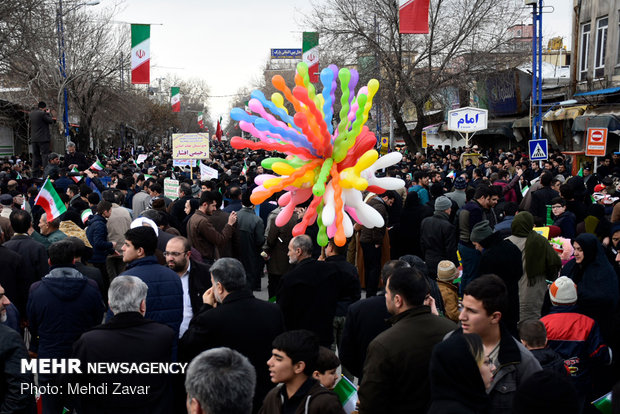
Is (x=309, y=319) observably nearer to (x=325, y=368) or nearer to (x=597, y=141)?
(x=325, y=368)

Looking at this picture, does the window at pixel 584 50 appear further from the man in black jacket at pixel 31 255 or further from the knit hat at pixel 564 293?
the man in black jacket at pixel 31 255

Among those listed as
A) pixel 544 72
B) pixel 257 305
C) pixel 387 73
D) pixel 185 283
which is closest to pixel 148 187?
pixel 185 283

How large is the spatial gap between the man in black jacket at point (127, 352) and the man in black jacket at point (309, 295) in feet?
5.53

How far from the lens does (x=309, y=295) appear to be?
17.6 feet

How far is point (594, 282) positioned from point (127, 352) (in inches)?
161

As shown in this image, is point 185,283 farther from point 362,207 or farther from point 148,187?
point 148,187

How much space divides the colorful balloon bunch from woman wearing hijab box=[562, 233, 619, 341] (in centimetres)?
230

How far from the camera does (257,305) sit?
167 inches

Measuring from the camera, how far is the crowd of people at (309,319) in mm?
2947

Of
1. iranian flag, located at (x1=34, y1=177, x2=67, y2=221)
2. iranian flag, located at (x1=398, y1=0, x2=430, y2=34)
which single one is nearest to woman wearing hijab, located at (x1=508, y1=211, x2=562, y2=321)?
iranian flag, located at (x1=34, y1=177, x2=67, y2=221)

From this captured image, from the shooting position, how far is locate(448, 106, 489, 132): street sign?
763 inches

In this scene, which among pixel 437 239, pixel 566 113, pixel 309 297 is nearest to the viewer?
pixel 309 297

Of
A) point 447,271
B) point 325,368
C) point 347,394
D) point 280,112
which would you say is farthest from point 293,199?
point 447,271

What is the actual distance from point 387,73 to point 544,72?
845 centimetres
